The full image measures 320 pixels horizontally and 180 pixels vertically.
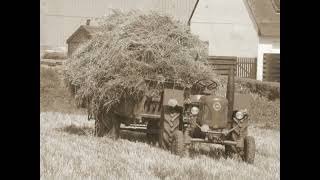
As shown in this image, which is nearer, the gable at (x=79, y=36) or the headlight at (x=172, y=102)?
the gable at (x=79, y=36)

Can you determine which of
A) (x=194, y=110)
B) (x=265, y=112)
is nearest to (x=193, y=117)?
(x=194, y=110)

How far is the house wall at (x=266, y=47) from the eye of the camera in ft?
30.2

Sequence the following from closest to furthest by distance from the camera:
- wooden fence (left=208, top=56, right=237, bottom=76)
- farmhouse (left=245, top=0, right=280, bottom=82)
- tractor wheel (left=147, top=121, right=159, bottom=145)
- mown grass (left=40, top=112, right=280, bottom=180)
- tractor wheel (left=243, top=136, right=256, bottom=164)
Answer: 1. mown grass (left=40, top=112, right=280, bottom=180)
2. farmhouse (left=245, top=0, right=280, bottom=82)
3. tractor wheel (left=243, top=136, right=256, bottom=164)
4. wooden fence (left=208, top=56, right=237, bottom=76)
5. tractor wheel (left=147, top=121, right=159, bottom=145)

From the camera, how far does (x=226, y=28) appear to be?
12281 mm

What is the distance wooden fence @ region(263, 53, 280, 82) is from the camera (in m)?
9.37

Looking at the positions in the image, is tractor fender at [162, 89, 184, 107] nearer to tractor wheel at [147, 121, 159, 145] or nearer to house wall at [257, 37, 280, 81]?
tractor wheel at [147, 121, 159, 145]

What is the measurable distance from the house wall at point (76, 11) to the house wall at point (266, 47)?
1.20 metres

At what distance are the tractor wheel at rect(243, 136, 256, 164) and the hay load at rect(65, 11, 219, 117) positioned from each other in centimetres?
149

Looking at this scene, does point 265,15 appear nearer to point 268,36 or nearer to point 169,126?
point 268,36

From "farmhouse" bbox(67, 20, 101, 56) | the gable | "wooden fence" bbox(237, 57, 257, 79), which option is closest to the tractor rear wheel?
"farmhouse" bbox(67, 20, 101, 56)

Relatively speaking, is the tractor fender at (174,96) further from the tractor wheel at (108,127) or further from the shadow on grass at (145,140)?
the tractor wheel at (108,127)

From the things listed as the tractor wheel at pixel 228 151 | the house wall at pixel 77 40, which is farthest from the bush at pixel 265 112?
the house wall at pixel 77 40

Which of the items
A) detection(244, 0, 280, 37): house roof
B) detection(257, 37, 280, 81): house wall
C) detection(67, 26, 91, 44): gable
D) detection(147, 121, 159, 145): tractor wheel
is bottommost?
detection(147, 121, 159, 145): tractor wheel
